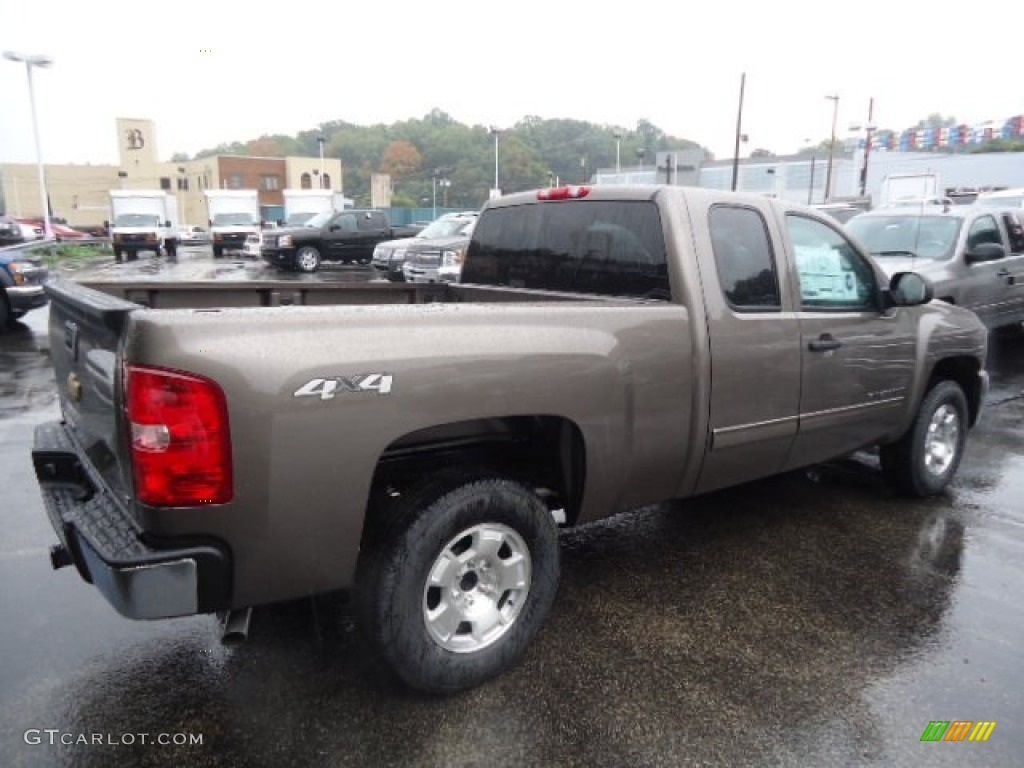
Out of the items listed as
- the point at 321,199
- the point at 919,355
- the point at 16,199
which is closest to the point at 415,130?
the point at 16,199

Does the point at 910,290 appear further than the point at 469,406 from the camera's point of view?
Yes

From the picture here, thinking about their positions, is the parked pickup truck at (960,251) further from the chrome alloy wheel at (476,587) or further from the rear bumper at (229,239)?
the rear bumper at (229,239)

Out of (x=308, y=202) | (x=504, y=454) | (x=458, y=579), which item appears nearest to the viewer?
(x=458, y=579)

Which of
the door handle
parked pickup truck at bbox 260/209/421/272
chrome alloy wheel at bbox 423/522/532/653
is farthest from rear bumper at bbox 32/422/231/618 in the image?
parked pickup truck at bbox 260/209/421/272

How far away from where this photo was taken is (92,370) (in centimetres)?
256

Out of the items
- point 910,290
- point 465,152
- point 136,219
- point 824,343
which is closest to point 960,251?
point 910,290

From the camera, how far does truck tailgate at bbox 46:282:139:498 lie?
226 cm

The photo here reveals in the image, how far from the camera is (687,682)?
9.38ft

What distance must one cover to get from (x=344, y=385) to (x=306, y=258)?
2203 centimetres

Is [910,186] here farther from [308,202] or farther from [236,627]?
[236,627]

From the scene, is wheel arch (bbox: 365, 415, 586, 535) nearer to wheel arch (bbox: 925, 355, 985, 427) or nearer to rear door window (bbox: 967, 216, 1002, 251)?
wheel arch (bbox: 925, 355, 985, 427)

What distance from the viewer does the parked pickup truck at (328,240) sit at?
A: 2278cm

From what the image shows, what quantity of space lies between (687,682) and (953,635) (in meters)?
1.30

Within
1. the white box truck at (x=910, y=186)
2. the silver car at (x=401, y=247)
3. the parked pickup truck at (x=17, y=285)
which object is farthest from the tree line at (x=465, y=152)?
the parked pickup truck at (x=17, y=285)
